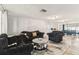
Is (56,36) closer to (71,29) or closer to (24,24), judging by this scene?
(71,29)

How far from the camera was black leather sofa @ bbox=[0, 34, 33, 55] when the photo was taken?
2109 millimetres

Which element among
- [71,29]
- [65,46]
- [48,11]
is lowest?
[65,46]

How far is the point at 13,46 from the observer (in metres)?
2.32

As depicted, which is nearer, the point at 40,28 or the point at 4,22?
the point at 4,22

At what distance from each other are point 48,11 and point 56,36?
0.87 m

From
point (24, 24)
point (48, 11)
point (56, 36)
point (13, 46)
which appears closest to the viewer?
point (13, 46)

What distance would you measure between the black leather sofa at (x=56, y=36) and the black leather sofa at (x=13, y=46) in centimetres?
71

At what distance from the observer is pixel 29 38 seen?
2658mm

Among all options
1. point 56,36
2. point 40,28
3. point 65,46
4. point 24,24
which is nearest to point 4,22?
point 24,24

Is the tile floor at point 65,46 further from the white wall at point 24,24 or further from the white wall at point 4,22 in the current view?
the white wall at point 4,22

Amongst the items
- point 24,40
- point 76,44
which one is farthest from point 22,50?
point 76,44

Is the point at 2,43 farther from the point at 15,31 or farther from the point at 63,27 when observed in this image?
the point at 63,27
